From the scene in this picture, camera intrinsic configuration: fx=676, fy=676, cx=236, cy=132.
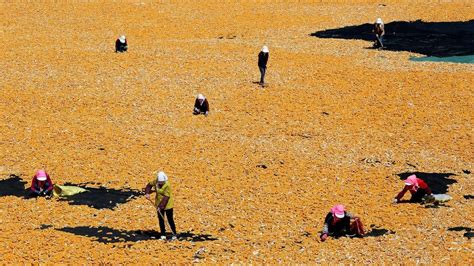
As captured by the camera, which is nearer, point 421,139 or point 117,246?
point 117,246

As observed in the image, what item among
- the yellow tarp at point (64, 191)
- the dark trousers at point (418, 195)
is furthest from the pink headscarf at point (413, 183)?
the yellow tarp at point (64, 191)

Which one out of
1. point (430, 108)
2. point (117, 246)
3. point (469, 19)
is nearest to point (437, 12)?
point (469, 19)

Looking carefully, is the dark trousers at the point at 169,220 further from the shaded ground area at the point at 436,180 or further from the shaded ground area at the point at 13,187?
the shaded ground area at the point at 436,180

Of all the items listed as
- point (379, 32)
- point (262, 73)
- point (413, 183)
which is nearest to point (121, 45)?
point (262, 73)

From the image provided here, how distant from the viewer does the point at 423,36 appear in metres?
44.7

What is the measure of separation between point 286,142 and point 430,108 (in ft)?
26.1

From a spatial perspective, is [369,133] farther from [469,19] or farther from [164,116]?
[469,19]

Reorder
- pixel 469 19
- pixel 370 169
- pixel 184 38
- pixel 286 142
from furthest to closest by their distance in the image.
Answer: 1. pixel 469 19
2. pixel 184 38
3. pixel 286 142
4. pixel 370 169

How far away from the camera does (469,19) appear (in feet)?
162

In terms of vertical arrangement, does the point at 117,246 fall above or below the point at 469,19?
below

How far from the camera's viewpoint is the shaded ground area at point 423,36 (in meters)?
40.9

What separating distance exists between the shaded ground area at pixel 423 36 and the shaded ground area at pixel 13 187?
1032 inches

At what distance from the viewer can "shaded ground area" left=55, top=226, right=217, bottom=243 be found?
17.1 m

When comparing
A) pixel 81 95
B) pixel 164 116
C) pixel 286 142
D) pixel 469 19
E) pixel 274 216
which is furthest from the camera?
pixel 469 19
